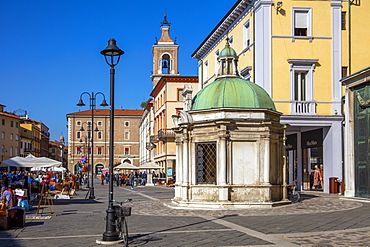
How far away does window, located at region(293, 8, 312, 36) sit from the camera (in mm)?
30558

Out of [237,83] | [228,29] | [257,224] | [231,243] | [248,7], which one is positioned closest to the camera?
[231,243]

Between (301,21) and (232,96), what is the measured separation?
11916 millimetres

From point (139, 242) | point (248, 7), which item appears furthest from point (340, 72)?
point (139, 242)

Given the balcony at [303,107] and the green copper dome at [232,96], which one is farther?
the balcony at [303,107]

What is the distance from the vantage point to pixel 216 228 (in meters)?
14.2

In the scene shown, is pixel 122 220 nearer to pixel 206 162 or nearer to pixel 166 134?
pixel 206 162

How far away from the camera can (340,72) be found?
30.5 metres

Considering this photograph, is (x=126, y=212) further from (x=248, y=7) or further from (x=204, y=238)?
(x=248, y=7)

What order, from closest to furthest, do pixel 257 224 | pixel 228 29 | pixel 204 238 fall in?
pixel 204 238 → pixel 257 224 → pixel 228 29

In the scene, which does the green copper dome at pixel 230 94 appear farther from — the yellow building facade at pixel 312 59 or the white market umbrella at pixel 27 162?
the white market umbrella at pixel 27 162

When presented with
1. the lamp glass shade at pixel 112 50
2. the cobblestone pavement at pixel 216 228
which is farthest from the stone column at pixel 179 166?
the lamp glass shade at pixel 112 50

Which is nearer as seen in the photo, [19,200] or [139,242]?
[139,242]

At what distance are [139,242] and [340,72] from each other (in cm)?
2197

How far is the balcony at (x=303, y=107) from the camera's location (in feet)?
98.2
